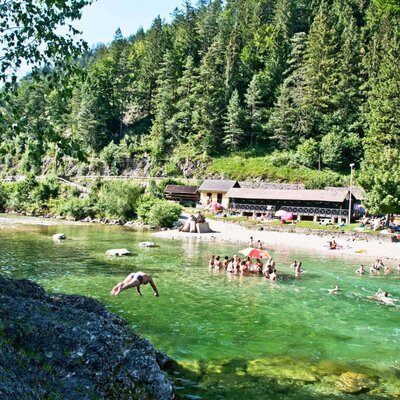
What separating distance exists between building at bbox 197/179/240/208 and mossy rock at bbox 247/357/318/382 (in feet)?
214

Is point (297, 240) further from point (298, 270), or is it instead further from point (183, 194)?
point (183, 194)

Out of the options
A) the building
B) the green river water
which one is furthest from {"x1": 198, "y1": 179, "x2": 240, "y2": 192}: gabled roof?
the green river water

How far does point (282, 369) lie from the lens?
14914 mm

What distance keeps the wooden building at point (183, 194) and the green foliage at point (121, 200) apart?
1180 cm

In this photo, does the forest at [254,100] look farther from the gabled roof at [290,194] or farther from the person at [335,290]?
the person at [335,290]

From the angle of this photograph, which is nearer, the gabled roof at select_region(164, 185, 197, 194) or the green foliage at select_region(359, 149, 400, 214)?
the green foliage at select_region(359, 149, 400, 214)

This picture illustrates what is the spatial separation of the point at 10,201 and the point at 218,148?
4695 centimetres

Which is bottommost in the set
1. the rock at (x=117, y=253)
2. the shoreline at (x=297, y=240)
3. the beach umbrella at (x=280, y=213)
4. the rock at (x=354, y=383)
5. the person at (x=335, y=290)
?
Result: the rock at (x=354, y=383)

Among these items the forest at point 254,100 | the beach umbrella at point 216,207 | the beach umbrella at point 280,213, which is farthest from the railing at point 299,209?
the forest at point 254,100

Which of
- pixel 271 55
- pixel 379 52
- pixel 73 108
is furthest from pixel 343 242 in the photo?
pixel 73 108

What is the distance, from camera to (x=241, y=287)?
28.6 metres

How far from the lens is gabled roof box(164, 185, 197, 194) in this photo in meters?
84.2

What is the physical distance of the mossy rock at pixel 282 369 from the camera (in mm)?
14305

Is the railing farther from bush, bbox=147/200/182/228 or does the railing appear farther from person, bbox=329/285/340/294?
person, bbox=329/285/340/294
